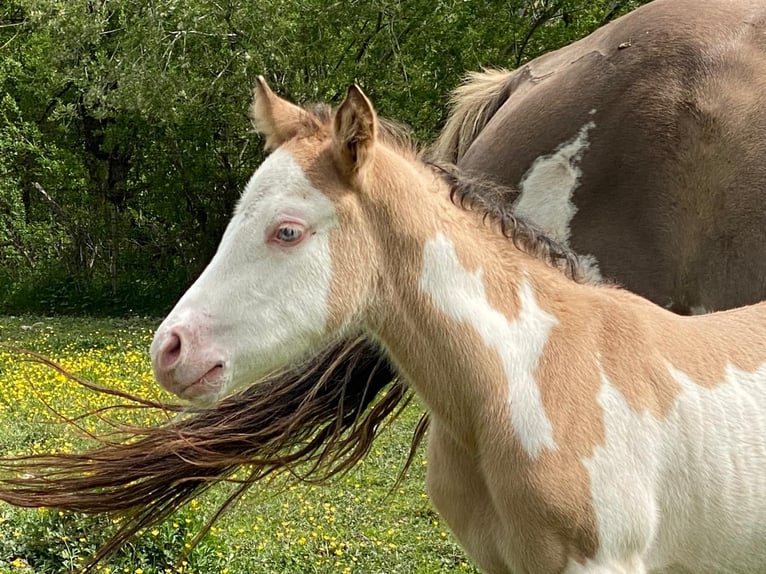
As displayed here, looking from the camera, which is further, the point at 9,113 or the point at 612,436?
the point at 9,113

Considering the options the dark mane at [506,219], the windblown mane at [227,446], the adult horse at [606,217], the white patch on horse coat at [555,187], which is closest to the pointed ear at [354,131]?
the dark mane at [506,219]

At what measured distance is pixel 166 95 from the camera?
1454cm

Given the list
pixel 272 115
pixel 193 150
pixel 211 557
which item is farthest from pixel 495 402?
pixel 193 150

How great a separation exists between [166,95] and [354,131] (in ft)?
42.5

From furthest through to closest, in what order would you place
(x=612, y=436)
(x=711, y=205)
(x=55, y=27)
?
(x=55, y=27) < (x=711, y=205) < (x=612, y=436)

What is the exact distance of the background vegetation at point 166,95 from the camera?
1423 cm

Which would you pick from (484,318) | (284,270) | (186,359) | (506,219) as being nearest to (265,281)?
(284,270)

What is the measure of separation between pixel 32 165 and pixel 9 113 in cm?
122

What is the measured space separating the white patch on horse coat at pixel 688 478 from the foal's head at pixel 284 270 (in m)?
0.79

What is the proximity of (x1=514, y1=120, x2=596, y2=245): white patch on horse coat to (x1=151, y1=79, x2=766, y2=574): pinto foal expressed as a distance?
838mm

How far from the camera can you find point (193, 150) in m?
17.4

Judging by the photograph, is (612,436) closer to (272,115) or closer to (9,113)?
(272,115)

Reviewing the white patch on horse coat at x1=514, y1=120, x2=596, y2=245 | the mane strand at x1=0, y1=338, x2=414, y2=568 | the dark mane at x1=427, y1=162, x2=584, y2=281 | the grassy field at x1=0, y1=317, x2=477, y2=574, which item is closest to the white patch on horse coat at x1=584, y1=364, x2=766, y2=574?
the dark mane at x1=427, y1=162, x2=584, y2=281

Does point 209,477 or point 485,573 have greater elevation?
point 485,573
